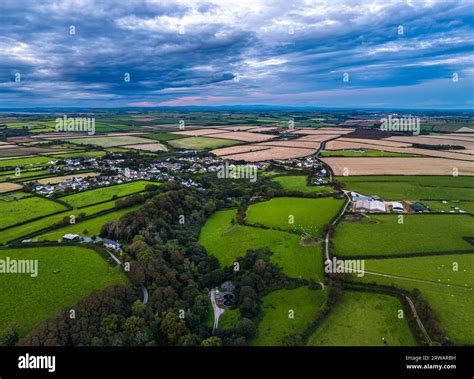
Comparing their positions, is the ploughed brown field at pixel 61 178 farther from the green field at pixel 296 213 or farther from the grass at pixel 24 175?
the green field at pixel 296 213

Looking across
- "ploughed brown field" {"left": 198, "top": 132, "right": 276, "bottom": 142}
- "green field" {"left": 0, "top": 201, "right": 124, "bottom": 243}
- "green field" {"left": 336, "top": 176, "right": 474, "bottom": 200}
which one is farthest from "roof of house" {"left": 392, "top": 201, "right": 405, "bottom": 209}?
"ploughed brown field" {"left": 198, "top": 132, "right": 276, "bottom": 142}

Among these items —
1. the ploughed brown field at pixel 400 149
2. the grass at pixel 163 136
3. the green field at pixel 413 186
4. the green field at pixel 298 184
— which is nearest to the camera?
the green field at pixel 413 186

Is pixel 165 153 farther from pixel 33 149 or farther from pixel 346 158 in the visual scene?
pixel 346 158

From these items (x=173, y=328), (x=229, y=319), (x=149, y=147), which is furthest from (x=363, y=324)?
(x=149, y=147)

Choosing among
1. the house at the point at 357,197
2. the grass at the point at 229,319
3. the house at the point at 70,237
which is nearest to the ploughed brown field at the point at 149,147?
the house at the point at 357,197

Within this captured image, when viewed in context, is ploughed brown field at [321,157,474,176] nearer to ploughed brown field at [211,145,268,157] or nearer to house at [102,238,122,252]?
ploughed brown field at [211,145,268,157]

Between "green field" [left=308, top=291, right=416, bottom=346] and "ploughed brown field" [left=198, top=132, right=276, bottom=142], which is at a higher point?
"ploughed brown field" [left=198, top=132, right=276, bottom=142]
